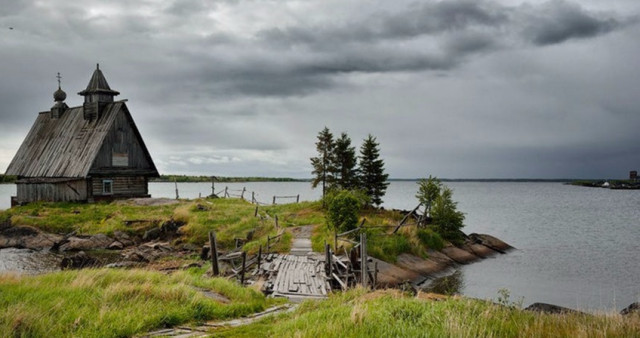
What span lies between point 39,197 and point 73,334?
150ft

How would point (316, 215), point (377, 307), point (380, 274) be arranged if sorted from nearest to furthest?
1. point (377, 307)
2. point (380, 274)
3. point (316, 215)

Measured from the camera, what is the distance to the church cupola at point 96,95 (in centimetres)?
5006

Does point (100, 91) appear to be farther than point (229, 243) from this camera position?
Yes

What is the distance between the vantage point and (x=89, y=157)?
46.2m

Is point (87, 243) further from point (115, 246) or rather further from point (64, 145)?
point (64, 145)

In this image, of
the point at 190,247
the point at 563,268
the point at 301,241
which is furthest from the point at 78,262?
the point at 563,268

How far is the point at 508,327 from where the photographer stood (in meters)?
9.21

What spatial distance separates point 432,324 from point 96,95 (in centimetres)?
4963

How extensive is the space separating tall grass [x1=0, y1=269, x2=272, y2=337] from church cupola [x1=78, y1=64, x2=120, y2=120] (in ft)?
133

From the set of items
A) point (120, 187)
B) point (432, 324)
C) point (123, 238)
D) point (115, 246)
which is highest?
point (120, 187)

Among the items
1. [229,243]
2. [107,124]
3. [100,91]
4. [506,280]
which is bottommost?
[506,280]

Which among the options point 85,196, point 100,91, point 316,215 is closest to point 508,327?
point 316,215

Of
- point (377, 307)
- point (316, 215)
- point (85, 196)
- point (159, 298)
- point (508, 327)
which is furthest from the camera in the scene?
point (85, 196)

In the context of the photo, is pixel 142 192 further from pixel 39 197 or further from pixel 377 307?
pixel 377 307
